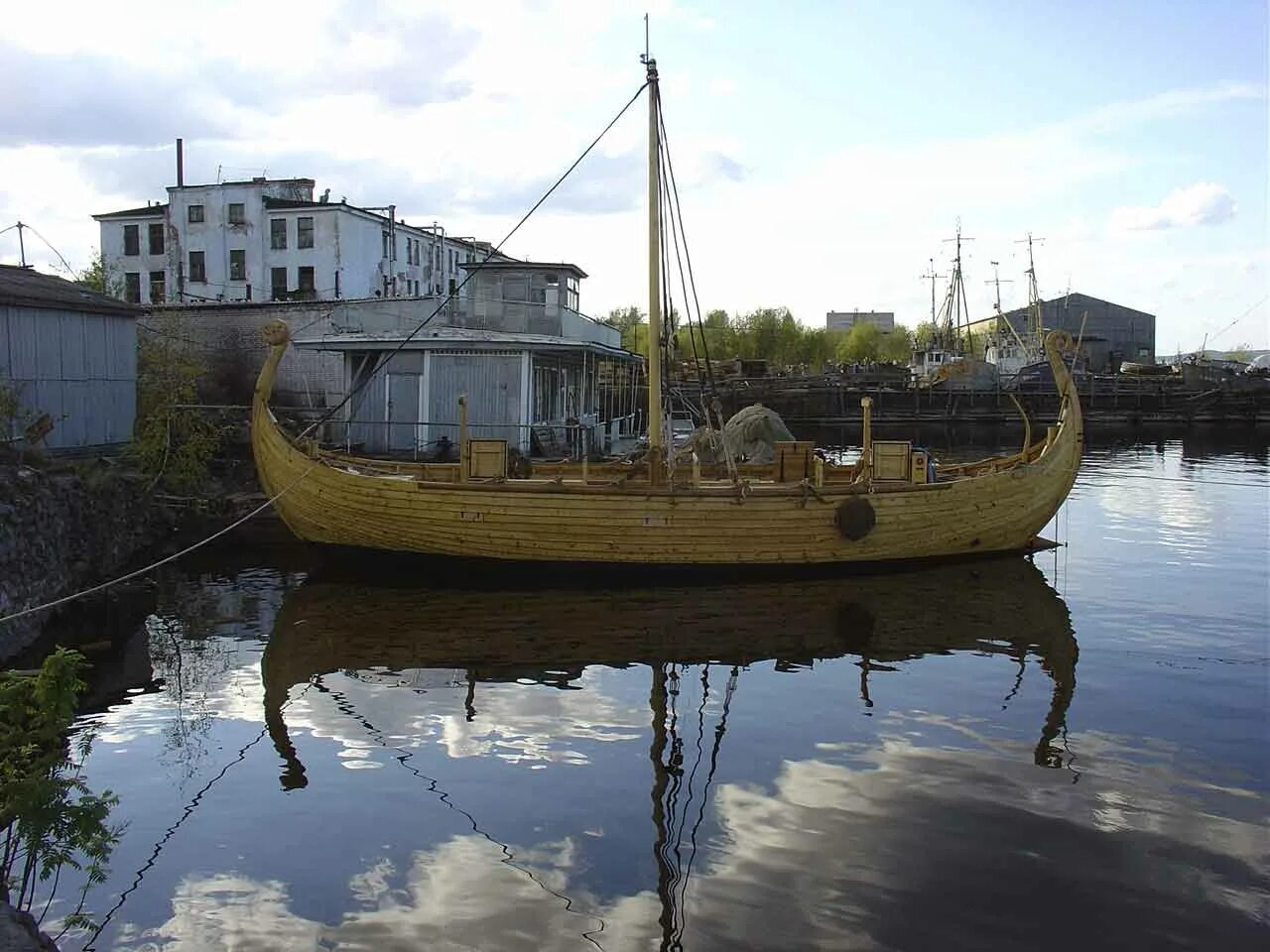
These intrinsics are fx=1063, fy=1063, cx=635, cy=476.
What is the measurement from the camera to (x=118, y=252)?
167 ft

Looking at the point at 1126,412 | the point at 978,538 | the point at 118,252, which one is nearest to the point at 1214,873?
the point at 978,538

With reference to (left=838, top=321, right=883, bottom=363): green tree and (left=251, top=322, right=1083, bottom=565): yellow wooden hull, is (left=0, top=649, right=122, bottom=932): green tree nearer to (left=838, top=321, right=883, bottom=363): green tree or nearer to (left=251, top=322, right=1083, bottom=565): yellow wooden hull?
(left=251, top=322, right=1083, bottom=565): yellow wooden hull

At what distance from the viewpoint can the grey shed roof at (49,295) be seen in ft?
69.6

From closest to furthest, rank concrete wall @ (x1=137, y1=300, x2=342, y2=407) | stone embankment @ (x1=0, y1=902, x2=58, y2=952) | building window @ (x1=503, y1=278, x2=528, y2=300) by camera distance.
Result: stone embankment @ (x1=0, y1=902, x2=58, y2=952), building window @ (x1=503, y1=278, x2=528, y2=300), concrete wall @ (x1=137, y1=300, x2=342, y2=407)

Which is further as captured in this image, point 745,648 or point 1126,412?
point 1126,412

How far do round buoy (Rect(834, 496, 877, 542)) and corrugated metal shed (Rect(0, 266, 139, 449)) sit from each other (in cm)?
1462

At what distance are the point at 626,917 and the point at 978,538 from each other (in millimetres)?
13807

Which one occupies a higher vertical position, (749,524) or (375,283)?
(375,283)

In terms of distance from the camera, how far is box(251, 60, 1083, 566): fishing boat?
1755 centimetres

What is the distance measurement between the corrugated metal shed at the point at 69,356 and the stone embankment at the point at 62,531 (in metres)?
2.30

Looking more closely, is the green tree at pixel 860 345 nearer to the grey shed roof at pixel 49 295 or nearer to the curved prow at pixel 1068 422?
the curved prow at pixel 1068 422

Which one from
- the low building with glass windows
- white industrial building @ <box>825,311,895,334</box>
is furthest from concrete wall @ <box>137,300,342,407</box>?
white industrial building @ <box>825,311,895,334</box>

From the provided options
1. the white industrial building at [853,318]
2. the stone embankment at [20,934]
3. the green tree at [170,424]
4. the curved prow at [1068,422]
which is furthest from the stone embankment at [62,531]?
the white industrial building at [853,318]

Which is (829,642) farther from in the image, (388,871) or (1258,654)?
(388,871)
